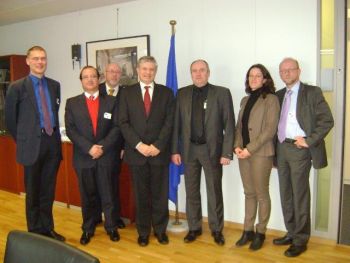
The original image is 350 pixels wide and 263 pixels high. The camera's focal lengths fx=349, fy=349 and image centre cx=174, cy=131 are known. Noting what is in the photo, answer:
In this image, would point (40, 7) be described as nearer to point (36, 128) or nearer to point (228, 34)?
point (36, 128)

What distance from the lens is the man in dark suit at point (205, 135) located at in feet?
10.1

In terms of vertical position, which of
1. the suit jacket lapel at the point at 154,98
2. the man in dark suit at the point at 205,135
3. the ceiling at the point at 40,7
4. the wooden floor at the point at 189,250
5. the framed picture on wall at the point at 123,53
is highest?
the ceiling at the point at 40,7

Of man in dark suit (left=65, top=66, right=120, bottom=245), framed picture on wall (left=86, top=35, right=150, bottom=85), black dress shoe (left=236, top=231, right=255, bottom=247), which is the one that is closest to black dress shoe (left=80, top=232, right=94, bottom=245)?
man in dark suit (left=65, top=66, right=120, bottom=245)

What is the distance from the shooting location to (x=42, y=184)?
3.20 meters

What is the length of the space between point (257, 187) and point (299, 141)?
53 centimetres

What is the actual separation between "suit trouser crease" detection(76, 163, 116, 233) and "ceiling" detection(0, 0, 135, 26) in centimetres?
220

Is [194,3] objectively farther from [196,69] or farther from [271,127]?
[271,127]

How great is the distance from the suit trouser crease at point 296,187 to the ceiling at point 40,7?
2.71 meters

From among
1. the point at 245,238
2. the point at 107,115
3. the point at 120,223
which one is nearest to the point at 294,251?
the point at 245,238

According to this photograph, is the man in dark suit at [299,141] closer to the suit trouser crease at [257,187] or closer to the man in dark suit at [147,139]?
the suit trouser crease at [257,187]

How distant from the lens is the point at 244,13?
11.3ft

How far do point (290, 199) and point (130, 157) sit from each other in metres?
1.44

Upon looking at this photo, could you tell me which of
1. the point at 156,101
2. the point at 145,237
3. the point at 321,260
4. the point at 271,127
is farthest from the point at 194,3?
the point at 321,260

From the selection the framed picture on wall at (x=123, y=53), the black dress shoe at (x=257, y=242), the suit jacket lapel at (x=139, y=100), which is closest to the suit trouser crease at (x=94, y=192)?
the suit jacket lapel at (x=139, y=100)
